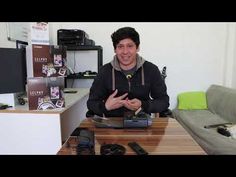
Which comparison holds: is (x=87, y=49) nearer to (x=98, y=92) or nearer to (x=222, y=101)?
(x=98, y=92)

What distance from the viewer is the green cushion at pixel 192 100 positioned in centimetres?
352

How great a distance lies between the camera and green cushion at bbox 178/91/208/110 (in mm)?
3520

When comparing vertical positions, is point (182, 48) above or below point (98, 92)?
above

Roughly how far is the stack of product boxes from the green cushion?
84.0 inches

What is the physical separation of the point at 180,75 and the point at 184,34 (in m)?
0.63

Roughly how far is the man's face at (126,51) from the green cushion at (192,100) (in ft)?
6.37

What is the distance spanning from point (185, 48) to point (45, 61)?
7.76 feet

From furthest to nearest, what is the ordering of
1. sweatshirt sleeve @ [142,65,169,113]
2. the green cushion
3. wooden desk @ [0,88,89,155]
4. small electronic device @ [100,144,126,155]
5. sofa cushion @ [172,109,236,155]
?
the green cushion < sofa cushion @ [172,109,236,155] < wooden desk @ [0,88,89,155] < sweatshirt sleeve @ [142,65,169,113] < small electronic device @ [100,144,126,155]

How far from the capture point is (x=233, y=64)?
356cm

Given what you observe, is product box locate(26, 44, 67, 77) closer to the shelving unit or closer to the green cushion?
the shelving unit

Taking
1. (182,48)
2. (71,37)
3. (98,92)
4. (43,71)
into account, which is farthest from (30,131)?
(182,48)

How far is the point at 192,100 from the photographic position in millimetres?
3549

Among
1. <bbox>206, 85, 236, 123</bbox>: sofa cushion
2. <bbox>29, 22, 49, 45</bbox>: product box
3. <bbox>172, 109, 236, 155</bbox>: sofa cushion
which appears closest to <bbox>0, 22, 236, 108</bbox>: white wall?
<bbox>206, 85, 236, 123</bbox>: sofa cushion
